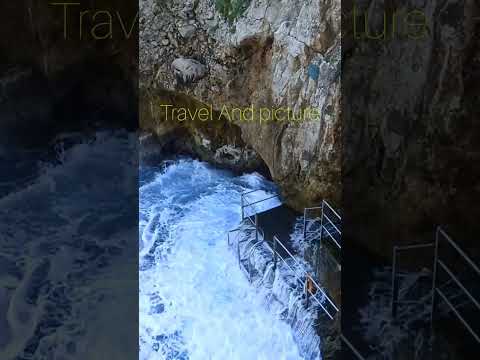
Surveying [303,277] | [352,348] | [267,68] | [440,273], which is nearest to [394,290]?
[440,273]

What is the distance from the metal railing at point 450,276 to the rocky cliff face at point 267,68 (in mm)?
652

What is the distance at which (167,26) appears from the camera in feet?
11.5

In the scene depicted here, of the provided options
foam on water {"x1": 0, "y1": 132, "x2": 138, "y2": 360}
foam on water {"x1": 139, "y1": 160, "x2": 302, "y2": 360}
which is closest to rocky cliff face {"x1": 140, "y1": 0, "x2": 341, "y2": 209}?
foam on water {"x1": 139, "y1": 160, "x2": 302, "y2": 360}

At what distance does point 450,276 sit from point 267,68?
5.19 ft

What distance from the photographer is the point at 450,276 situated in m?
3.41

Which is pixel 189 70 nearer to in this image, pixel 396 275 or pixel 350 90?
pixel 350 90

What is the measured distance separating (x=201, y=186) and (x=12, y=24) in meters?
1.54

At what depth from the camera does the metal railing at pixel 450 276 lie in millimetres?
3289

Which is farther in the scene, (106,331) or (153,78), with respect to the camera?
(153,78)

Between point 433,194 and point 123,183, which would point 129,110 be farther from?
point 433,194

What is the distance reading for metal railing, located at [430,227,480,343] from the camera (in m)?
3.29

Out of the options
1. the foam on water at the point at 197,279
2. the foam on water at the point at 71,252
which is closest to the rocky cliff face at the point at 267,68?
the foam on water at the point at 197,279

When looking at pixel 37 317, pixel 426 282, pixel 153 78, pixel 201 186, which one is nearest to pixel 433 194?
pixel 426 282

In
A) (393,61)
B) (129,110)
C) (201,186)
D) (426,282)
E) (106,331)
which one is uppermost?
(393,61)
